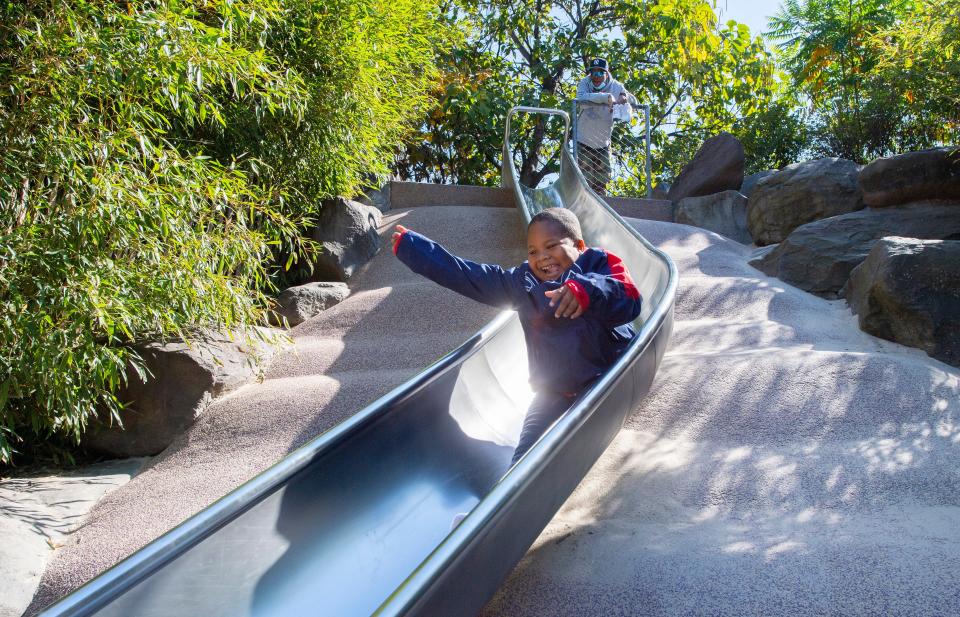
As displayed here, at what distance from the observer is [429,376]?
2.72 metres

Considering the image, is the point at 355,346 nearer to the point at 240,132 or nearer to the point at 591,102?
the point at 240,132

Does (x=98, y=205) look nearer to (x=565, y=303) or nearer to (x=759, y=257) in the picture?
(x=565, y=303)

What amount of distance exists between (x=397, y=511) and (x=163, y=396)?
6.00 feet

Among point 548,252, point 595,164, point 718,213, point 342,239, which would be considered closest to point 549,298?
point 548,252

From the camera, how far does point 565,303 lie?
7.53 feet

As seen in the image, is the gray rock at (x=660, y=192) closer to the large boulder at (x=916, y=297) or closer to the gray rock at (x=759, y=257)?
the gray rock at (x=759, y=257)

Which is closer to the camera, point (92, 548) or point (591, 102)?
point (92, 548)

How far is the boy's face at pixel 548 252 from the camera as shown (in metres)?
2.59

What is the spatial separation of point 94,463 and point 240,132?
2.24m

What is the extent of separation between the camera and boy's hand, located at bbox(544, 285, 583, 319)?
229 centimetres

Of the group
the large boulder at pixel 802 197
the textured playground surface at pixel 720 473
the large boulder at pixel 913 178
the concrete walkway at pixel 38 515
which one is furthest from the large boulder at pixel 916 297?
the concrete walkway at pixel 38 515

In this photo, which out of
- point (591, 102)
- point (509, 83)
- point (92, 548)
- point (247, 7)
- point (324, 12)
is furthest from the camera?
point (509, 83)

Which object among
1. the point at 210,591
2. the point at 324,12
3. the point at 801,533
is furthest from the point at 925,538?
the point at 324,12

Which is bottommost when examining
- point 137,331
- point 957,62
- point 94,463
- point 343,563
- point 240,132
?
point 94,463
